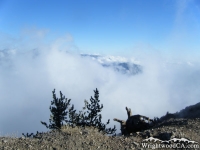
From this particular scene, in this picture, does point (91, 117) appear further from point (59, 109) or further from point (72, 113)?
point (59, 109)

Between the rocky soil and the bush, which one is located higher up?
the bush

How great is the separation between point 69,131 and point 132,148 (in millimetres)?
3251

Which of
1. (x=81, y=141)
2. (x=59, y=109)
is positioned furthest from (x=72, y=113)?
(x=81, y=141)

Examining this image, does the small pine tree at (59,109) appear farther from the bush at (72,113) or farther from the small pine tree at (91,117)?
the small pine tree at (91,117)

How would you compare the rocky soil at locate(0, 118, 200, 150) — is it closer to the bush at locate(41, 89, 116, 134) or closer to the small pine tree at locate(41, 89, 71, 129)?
the bush at locate(41, 89, 116, 134)

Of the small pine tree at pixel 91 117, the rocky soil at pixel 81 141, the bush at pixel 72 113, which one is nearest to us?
the rocky soil at pixel 81 141

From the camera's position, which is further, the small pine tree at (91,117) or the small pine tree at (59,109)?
the small pine tree at (59,109)

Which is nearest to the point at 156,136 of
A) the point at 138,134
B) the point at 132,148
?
the point at 138,134

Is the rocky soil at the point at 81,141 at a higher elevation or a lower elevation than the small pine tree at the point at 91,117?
lower

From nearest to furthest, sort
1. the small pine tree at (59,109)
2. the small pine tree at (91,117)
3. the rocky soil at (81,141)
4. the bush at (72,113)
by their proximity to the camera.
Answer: the rocky soil at (81,141) < the small pine tree at (91,117) < the bush at (72,113) < the small pine tree at (59,109)

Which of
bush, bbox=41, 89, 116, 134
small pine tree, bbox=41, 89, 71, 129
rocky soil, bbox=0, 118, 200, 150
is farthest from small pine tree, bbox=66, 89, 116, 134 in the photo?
rocky soil, bbox=0, 118, 200, 150

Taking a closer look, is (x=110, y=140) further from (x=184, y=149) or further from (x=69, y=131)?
(x=184, y=149)

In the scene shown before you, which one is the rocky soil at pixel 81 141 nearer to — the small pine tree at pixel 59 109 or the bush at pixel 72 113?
the bush at pixel 72 113

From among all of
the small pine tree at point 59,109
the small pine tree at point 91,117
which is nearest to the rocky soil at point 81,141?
the small pine tree at point 91,117
